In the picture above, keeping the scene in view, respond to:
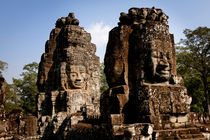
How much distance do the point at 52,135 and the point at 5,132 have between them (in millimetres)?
3049

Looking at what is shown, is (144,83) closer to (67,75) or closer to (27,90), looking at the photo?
(67,75)

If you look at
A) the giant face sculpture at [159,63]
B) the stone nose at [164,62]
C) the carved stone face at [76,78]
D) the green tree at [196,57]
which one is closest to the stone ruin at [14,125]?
the carved stone face at [76,78]

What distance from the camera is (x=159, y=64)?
218 inches

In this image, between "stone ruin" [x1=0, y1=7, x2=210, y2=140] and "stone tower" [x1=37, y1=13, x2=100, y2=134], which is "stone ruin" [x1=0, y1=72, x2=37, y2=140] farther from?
"stone tower" [x1=37, y1=13, x2=100, y2=134]

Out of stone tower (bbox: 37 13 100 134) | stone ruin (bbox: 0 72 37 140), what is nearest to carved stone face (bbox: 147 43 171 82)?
stone tower (bbox: 37 13 100 134)

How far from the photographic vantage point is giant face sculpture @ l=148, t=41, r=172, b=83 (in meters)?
5.50

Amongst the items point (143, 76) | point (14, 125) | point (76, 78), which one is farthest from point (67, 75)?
point (143, 76)

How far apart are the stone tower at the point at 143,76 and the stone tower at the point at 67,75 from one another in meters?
5.85

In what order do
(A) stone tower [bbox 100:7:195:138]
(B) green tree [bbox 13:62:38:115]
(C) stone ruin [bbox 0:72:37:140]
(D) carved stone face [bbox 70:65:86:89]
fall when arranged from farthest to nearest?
1. (B) green tree [bbox 13:62:38:115]
2. (D) carved stone face [bbox 70:65:86:89]
3. (C) stone ruin [bbox 0:72:37:140]
4. (A) stone tower [bbox 100:7:195:138]

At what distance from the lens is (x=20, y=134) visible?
29.8 ft

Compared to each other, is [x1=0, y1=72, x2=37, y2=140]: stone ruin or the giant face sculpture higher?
the giant face sculpture

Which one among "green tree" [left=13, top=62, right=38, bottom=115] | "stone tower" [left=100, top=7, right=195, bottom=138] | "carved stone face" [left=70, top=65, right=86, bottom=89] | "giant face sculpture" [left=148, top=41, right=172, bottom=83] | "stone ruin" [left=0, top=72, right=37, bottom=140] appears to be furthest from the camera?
"green tree" [left=13, top=62, right=38, bottom=115]

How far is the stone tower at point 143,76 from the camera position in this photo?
16.4 ft

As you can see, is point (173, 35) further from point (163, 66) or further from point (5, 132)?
point (5, 132)
